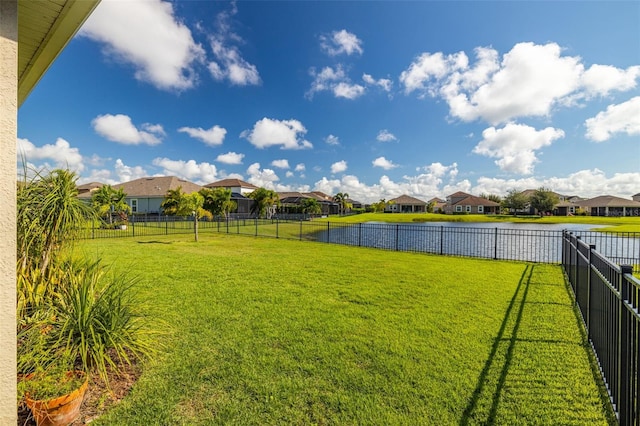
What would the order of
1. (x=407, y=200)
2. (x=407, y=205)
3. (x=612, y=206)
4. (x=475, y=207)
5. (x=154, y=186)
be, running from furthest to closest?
1. (x=407, y=200)
2. (x=407, y=205)
3. (x=475, y=207)
4. (x=612, y=206)
5. (x=154, y=186)

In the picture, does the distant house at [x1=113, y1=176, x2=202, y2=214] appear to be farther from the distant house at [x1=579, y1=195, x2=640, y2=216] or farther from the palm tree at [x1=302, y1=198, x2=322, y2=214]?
the distant house at [x1=579, y1=195, x2=640, y2=216]

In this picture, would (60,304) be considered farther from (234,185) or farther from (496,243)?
(234,185)

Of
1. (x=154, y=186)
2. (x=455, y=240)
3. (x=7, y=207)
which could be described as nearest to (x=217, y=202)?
(x=154, y=186)

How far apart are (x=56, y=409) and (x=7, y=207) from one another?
66.9 inches

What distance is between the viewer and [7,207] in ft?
5.65

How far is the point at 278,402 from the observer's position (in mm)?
2635

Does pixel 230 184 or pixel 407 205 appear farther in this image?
pixel 407 205

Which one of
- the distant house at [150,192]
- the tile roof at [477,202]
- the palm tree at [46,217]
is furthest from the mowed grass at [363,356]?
the tile roof at [477,202]

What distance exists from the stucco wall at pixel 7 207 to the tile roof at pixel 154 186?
37731mm

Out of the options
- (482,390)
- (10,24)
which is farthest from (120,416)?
(482,390)

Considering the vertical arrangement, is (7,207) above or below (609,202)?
below

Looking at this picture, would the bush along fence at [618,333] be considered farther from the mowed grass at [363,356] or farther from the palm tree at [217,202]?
the palm tree at [217,202]

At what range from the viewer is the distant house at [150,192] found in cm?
3603

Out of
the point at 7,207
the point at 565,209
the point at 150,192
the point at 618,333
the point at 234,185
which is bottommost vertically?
the point at 618,333
